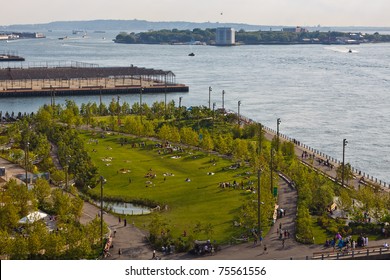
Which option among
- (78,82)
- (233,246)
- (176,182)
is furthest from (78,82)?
(233,246)

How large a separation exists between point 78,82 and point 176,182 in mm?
71023

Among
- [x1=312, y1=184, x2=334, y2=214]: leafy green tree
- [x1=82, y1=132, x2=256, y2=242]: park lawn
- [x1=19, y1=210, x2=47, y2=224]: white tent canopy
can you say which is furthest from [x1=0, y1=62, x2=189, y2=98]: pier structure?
[x1=19, y1=210, x2=47, y2=224]: white tent canopy

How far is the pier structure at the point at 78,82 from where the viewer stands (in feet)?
324

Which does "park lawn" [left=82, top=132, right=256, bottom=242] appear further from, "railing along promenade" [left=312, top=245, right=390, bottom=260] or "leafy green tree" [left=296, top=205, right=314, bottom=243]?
"railing along promenade" [left=312, top=245, right=390, bottom=260]

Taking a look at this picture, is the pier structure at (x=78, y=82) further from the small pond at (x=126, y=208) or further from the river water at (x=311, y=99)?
the small pond at (x=126, y=208)

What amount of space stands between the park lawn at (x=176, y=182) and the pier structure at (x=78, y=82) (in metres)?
→ 47.6

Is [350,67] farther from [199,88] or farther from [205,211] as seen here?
[205,211]

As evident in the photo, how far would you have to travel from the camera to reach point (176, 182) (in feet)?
132

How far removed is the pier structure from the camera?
98.7m

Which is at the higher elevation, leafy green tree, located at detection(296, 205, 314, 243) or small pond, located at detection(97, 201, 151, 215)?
leafy green tree, located at detection(296, 205, 314, 243)

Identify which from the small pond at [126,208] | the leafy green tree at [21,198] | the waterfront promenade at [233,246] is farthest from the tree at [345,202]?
the leafy green tree at [21,198]

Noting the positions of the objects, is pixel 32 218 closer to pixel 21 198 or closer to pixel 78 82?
pixel 21 198

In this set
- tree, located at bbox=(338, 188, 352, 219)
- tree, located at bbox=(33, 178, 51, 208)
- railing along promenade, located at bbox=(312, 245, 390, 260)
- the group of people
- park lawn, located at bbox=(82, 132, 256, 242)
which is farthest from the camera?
tree, located at bbox=(33, 178, 51, 208)

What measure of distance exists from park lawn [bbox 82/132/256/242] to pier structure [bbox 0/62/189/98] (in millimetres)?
47591
